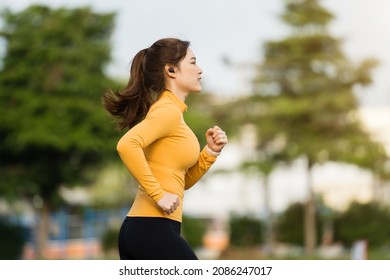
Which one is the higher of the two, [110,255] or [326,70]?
[326,70]

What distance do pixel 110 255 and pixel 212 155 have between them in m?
25.5

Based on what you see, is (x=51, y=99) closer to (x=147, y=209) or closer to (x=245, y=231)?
(x=245, y=231)

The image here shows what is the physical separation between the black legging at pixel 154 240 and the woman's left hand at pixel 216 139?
436mm

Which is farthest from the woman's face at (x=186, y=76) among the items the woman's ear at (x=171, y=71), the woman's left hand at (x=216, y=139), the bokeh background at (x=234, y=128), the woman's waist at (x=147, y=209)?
the bokeh background at (x=234, y=128)

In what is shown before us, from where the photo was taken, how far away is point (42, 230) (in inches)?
1131

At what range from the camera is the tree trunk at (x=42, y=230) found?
93.5 feet

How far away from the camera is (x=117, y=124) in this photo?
4000 mm

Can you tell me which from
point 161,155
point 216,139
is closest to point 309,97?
point 216,139

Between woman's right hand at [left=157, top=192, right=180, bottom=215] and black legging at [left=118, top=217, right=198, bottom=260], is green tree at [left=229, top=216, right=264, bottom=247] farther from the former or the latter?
woman's right hand at [left=157, top=192, right=180, bottom=215]

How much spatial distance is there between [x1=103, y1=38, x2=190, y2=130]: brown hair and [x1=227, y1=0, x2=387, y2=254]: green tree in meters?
26.9

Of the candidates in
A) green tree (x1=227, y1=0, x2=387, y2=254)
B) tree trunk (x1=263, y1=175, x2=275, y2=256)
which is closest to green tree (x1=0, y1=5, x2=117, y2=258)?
green tree (x1=227, y1=0, x2=387, y2=254)

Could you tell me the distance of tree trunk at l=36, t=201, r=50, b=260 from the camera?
2848cm
